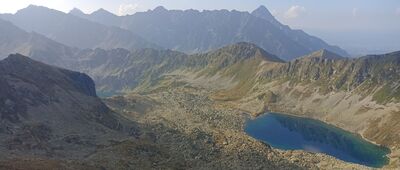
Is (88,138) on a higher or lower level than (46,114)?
lower

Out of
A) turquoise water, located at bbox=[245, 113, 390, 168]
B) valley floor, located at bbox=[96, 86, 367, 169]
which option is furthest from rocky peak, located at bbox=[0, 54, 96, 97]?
turquoise water, located at bbox=[245, 113, 390, 168]

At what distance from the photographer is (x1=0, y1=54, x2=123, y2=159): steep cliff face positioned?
4109 inches

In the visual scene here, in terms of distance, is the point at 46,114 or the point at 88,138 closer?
the point at 88,138

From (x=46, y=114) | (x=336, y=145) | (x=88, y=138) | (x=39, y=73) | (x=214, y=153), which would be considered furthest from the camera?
(x=336, y=145)

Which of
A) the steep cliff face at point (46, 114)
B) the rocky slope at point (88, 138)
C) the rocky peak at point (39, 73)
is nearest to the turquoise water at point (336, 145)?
the rocky slope at point (88, 138)

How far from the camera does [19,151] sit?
316 ft

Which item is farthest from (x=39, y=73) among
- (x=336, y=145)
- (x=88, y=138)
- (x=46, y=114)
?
(x=336, y=145)

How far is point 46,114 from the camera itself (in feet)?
428

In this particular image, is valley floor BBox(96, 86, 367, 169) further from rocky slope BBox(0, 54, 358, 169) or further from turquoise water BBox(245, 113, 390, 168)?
turquoise water BBox(245, 113, 390, 168)

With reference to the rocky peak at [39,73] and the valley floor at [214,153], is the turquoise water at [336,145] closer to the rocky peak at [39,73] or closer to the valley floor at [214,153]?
the valley floor at [214,153]

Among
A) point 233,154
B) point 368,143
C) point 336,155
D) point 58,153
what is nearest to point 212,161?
point 233,154

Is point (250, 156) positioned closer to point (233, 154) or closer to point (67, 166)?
point (233, 154)

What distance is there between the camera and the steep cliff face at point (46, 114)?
342ft

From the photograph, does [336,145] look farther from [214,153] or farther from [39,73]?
[39,73]
